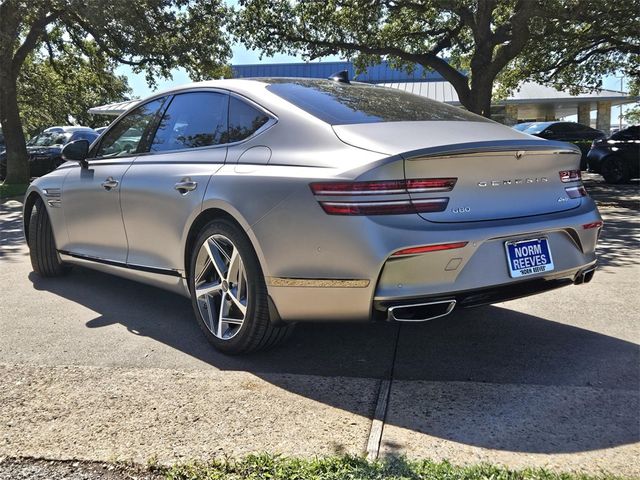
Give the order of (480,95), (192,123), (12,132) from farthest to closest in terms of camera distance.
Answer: (12,132) → (480,95) → (192,123)

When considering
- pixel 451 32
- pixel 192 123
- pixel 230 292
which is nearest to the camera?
pixel 230 292

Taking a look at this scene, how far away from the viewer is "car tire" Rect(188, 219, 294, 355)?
3.47 meters

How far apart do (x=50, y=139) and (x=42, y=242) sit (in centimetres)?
1516

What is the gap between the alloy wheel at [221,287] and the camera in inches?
142

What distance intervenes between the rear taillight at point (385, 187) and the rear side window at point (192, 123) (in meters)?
1.13

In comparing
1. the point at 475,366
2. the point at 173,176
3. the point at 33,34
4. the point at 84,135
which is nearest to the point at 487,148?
the point at 475,366

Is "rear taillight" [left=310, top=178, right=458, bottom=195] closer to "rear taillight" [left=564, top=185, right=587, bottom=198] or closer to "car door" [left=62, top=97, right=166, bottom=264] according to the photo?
"rear taillight" [left=564, top=185, right=587, bottom=198]

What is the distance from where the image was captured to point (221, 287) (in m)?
3.73

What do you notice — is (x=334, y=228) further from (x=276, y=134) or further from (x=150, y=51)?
(x=150, y=51)

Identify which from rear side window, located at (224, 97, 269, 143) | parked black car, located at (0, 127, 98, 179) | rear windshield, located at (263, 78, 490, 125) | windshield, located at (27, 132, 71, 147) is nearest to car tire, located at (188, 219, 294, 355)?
rear side window, located at (224, 97, 269, 143)

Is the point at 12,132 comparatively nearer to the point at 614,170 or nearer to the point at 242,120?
the point at 242,120

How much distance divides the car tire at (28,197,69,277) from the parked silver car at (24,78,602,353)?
1.57 metres

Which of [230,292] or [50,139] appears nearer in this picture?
[230,292]

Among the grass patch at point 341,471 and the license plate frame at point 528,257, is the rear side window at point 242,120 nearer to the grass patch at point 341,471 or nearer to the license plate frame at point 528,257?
the license plate frame at point 528,257
